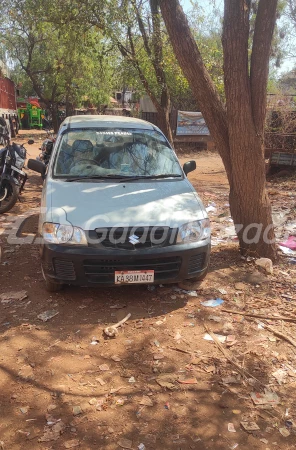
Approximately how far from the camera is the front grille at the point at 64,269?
11.9 ft

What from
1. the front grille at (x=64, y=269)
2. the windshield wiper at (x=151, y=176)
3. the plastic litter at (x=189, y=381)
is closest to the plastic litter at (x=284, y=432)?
the plastic litter at (x=189, y=381)

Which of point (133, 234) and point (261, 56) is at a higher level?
point (261, 56)

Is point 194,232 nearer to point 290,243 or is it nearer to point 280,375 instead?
point 280,375

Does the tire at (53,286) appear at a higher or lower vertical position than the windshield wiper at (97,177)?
lower

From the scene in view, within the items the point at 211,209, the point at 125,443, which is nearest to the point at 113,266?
the point at 125,443

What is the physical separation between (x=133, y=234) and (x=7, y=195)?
4291mm

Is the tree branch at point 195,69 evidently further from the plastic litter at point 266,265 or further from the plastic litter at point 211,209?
the plastic litter at point 211,209

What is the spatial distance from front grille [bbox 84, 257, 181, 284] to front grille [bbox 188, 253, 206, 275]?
0.62 feet

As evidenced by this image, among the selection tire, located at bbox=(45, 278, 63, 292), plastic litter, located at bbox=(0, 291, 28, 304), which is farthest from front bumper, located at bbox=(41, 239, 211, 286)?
plastic litter, located at bbox=(0, 291, 28, 304)

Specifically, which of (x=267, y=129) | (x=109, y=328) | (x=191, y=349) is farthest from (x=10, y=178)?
(x=267, y=129)

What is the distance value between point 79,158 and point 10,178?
2756 millimetres

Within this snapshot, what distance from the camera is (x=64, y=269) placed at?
3660 mm

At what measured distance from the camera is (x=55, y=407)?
2.59 meters

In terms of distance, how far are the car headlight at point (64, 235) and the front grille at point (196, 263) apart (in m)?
1.08
